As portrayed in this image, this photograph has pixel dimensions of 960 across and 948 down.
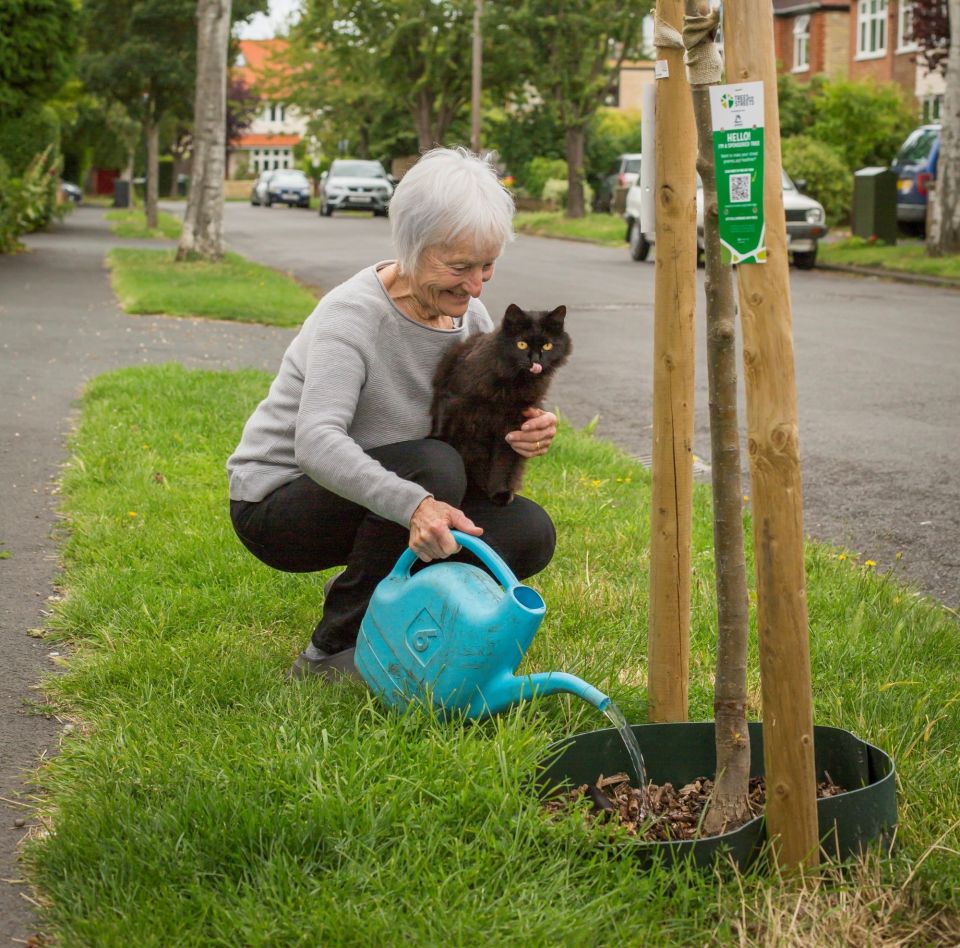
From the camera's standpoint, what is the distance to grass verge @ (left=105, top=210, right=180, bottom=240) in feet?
94.5

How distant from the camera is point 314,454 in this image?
330cm

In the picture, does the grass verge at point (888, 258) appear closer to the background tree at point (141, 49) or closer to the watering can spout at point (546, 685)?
the background tree at point (141, 49)

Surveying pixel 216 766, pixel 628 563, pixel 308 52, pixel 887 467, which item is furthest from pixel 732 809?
pixel 308 52

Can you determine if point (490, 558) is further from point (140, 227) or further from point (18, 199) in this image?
point (140, 227)

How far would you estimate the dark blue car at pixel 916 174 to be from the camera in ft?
81.3

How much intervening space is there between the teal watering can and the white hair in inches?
29.9

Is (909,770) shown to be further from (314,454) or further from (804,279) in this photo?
(804,279)

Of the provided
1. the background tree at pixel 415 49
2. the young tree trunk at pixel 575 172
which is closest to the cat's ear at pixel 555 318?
the young tree trunk at pixel 575 172

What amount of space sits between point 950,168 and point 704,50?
722 inches

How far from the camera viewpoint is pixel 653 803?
2.87 metres

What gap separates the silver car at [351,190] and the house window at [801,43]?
618 inches

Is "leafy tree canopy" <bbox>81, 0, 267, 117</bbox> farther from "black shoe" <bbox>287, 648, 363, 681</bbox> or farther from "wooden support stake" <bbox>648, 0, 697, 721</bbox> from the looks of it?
"wooden support stake" <bbox>648, 0, 697, 721</bbox>

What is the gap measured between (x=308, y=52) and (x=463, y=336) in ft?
200

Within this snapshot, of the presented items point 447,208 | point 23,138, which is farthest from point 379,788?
point 23,138
